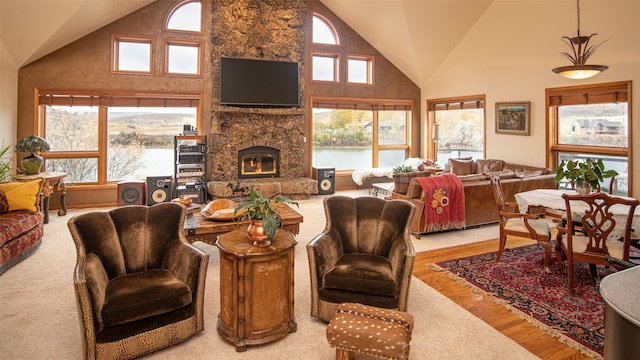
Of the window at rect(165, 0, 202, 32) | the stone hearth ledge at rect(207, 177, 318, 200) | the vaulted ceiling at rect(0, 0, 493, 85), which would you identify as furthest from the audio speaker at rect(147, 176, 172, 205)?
the window at rect(165, 0, 202, 32)

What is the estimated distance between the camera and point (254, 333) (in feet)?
8.57

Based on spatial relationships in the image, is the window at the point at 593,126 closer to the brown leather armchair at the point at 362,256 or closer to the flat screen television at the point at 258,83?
the brown leather armchair at the point at 362,256

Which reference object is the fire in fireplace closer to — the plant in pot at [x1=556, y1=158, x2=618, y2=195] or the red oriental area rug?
the red oriental area rug

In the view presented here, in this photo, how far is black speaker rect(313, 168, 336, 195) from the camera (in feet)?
28.8

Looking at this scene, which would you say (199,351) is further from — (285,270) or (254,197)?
(254,197)

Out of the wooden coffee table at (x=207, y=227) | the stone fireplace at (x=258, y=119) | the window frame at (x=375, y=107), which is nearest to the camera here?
the wooden coffee table at (x=207, y=227)

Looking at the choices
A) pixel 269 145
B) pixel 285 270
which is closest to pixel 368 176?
pixel 269 145

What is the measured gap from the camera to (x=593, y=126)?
6473 mm

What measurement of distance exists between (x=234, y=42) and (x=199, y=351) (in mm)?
6946

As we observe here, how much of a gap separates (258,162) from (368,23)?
13.7ft

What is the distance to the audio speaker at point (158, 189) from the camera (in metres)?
7.18

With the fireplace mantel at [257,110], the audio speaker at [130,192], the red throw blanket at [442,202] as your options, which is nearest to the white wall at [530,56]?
the red throw blanket at [442,202]

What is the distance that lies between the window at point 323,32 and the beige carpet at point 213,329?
21.8 ft

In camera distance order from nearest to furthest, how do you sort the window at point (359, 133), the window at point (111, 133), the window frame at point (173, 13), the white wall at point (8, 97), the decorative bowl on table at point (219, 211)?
the decorative bowl on table at point (219, 211)
the white wall at point (8, 97)
the window at point (111, 133)
the window frame at point (173, 13)
the window at point (359, 133)
